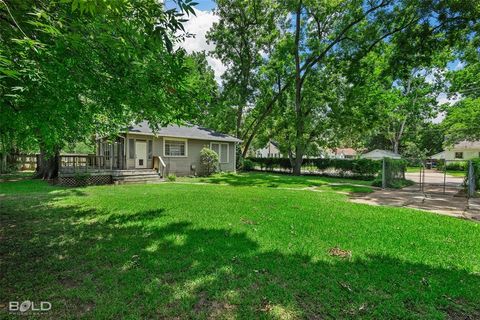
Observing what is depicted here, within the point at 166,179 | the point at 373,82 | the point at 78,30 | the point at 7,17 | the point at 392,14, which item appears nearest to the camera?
the point at 7,17

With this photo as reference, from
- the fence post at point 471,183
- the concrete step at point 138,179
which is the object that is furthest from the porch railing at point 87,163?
the fence post at point 471,183

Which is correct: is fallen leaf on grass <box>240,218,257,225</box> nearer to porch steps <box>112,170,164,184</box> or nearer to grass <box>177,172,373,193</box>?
grass <box>177,172,373,193</box>

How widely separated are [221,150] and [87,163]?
10285 mm

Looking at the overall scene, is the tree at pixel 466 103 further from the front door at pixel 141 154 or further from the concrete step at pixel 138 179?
the front door at pixel 141 154

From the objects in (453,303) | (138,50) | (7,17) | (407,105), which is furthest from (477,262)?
(407,105)

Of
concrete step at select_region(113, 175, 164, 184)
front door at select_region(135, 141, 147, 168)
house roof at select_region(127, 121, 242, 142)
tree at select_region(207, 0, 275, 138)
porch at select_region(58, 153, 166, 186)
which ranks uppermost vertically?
tree at select_region(207, 0, 275, 138)

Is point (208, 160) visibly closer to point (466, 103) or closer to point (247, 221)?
point (247, 221)

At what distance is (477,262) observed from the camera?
13.1 feet

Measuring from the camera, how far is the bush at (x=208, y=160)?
18.7m

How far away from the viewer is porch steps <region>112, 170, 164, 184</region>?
1379cm

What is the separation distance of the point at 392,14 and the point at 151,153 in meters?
16.9

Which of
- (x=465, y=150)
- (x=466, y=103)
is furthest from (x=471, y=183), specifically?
(x=465, y=150)

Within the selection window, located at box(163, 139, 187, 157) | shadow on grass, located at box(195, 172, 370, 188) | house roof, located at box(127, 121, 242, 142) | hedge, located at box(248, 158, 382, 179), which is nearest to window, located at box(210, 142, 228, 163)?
house roof, located at box(127, 121, 242, 142)

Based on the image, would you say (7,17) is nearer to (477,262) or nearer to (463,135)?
(477,262)
